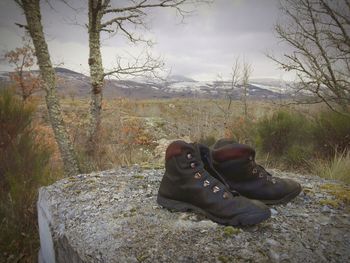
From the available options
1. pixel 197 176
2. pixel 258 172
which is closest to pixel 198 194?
pixel 197 176

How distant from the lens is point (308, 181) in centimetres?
256

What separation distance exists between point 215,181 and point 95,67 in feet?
23.4

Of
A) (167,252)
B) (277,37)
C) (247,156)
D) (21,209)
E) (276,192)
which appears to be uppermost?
(277,37)

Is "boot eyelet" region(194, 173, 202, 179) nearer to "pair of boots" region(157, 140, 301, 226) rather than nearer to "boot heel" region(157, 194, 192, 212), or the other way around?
"pair of boots" region(157, 140, 301, 226)

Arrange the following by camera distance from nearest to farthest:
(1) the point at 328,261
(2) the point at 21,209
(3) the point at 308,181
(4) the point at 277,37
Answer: (1) the point at 328,261 < (3) the point at 308,181 < (2) the point at 21,209 < (4) the point at 277,37

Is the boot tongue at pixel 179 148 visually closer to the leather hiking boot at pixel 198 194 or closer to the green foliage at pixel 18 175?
the leather hiking boot at pixel 198 194

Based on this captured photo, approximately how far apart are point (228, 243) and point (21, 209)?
2621mm

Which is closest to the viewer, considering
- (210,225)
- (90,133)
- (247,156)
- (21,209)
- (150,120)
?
(210,225)

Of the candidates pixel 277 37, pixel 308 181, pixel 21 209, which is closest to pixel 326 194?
pixel 308 181

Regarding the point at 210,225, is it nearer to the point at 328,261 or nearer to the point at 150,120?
the point at 328,261

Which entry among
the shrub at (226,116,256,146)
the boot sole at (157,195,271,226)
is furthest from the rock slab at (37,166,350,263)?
the shrub at (226,116,256,146)

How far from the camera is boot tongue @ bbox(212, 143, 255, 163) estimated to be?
1857mm

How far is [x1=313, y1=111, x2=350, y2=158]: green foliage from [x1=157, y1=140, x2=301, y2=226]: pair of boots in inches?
161

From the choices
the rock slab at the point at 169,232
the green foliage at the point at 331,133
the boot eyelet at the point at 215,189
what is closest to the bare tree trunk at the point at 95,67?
the green foliage at the point at 331,133
